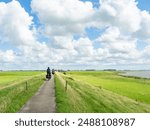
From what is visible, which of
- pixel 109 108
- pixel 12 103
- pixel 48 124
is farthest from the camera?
pixel 109 108

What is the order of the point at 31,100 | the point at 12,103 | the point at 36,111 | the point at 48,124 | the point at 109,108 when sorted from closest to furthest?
the point at 48,124 < the point at 36,111 < the point at 12,103 < the point at 31,100 < the point at 109,108

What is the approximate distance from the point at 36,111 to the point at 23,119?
311 centimetres

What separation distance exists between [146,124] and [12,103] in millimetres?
10793

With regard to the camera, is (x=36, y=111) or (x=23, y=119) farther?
(x=36, y=111)

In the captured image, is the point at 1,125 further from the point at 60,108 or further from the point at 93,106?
the point at 93,106

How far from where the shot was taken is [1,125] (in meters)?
16.0

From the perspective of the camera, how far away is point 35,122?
1634cm

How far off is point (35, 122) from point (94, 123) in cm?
342

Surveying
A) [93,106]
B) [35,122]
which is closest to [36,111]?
[35,122]

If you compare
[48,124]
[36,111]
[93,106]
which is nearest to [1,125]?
[48,124]

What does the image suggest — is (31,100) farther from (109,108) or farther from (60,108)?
(109,108)

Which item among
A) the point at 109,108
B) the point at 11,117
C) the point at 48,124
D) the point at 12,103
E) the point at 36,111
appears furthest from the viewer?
the point at 109,108

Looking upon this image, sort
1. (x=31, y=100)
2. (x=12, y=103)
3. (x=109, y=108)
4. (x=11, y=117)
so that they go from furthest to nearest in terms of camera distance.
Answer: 1. (x=109, y=108)
2. (x=31, y=100)
3. (x=12, y=103)
4. (x=11, y=117)

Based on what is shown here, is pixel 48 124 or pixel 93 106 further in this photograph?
pixel 93 106
